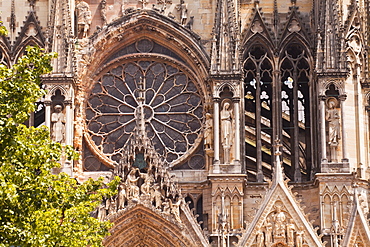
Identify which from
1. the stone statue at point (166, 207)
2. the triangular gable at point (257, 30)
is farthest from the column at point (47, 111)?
the triangular gable at point (257, 30)

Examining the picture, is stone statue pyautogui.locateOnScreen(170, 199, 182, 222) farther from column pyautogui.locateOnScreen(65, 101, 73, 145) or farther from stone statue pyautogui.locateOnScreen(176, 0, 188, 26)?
stone statue pyautogui.locateOnScreen(176, 0, 188, 26)

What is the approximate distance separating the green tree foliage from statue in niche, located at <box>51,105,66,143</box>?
26.5 feet

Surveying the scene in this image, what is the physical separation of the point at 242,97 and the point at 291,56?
210 cm

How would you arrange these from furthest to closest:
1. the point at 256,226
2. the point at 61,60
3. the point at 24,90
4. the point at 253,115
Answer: the point at 253,115 < the point at 61,60 < the point at 256,226 < the point at 24,90

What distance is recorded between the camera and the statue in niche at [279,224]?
110ft

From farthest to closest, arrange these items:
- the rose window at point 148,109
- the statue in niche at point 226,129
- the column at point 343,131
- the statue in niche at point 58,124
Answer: the rose window at point 148,109, the statue in niche at point 58,124, the statue in niche at point 226,129, the column at point 343,131

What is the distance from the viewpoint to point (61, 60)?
118 feet

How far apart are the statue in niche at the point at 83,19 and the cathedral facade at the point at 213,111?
3 cm

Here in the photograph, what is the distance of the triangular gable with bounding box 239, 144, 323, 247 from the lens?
110 ft

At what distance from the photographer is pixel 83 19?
3703cm

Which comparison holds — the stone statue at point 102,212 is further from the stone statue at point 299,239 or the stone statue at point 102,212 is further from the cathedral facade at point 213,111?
the stone statue at point 299,239

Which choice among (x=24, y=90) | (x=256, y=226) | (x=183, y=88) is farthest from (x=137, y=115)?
(x=24, y=90)

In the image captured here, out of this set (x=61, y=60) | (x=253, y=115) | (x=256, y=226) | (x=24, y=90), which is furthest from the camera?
(x=253, y=115)

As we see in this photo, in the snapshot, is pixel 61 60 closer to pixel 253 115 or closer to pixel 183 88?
pixel 183 88
